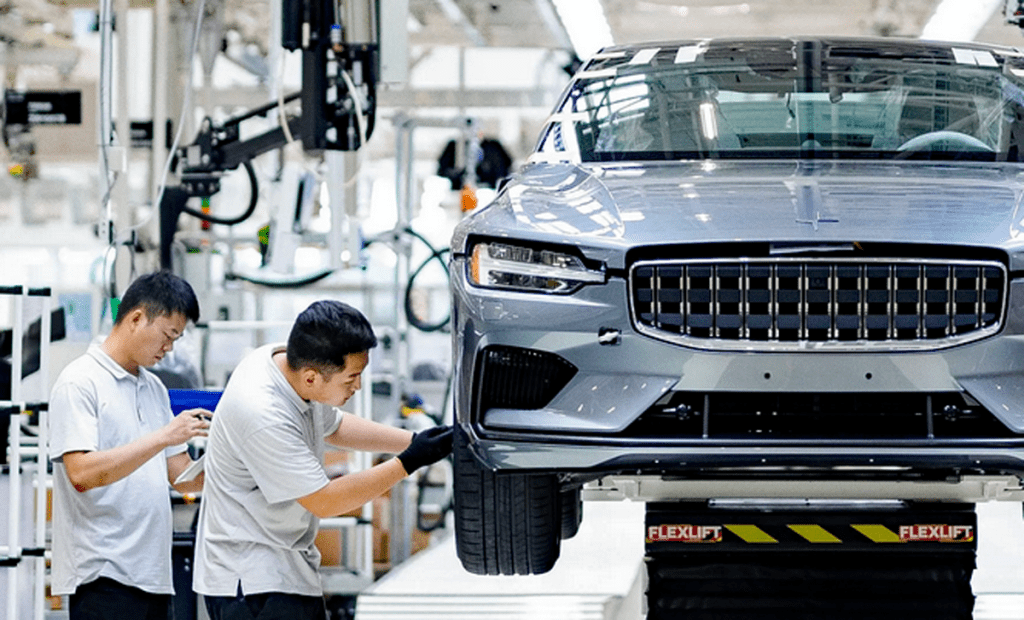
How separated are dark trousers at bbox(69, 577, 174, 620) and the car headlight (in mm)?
1411

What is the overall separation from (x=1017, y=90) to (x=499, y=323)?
6.33 ft

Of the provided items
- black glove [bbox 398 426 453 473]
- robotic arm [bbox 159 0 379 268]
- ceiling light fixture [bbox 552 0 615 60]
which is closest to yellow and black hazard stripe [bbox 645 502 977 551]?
black glove [bbox 398 426 453 473]

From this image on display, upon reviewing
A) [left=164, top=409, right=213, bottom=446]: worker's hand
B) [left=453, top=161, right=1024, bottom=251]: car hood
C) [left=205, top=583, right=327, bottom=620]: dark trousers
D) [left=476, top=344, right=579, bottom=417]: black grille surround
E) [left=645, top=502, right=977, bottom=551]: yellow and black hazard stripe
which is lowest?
[left=205, top=583, right=327, bottom=620]: dark trousers

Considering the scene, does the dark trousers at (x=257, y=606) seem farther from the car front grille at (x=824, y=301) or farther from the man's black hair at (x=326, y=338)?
the car front grille at (x=824, y=301)

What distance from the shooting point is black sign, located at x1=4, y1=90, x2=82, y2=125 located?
1016 centimetres

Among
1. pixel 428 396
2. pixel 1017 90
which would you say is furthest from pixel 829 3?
pixel 1017 90

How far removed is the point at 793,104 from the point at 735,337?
4.21 feet

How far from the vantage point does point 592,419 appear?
3.07 metres

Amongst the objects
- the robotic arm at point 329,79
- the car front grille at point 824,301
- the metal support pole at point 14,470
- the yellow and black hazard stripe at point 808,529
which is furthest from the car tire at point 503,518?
the robotic arm at point 329,79

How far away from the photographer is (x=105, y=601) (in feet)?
12.6

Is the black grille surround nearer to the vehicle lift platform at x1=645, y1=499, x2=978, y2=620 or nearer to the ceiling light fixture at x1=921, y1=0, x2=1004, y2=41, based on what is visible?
the vehicle lift platform at x1=645, y1=499, x2=978, y2=620

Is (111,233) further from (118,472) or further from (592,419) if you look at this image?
(592,419)

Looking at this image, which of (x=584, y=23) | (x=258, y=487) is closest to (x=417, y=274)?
(x=584, y=23)

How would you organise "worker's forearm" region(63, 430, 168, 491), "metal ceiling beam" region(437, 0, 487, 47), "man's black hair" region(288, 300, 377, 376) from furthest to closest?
1. "metal ceiling beam" region(437, 0, 487, 47)
2. "worker's forearm" region(63, 430, 168, 491)
3. "man's black hair" region(288, 300, 377, 376)
